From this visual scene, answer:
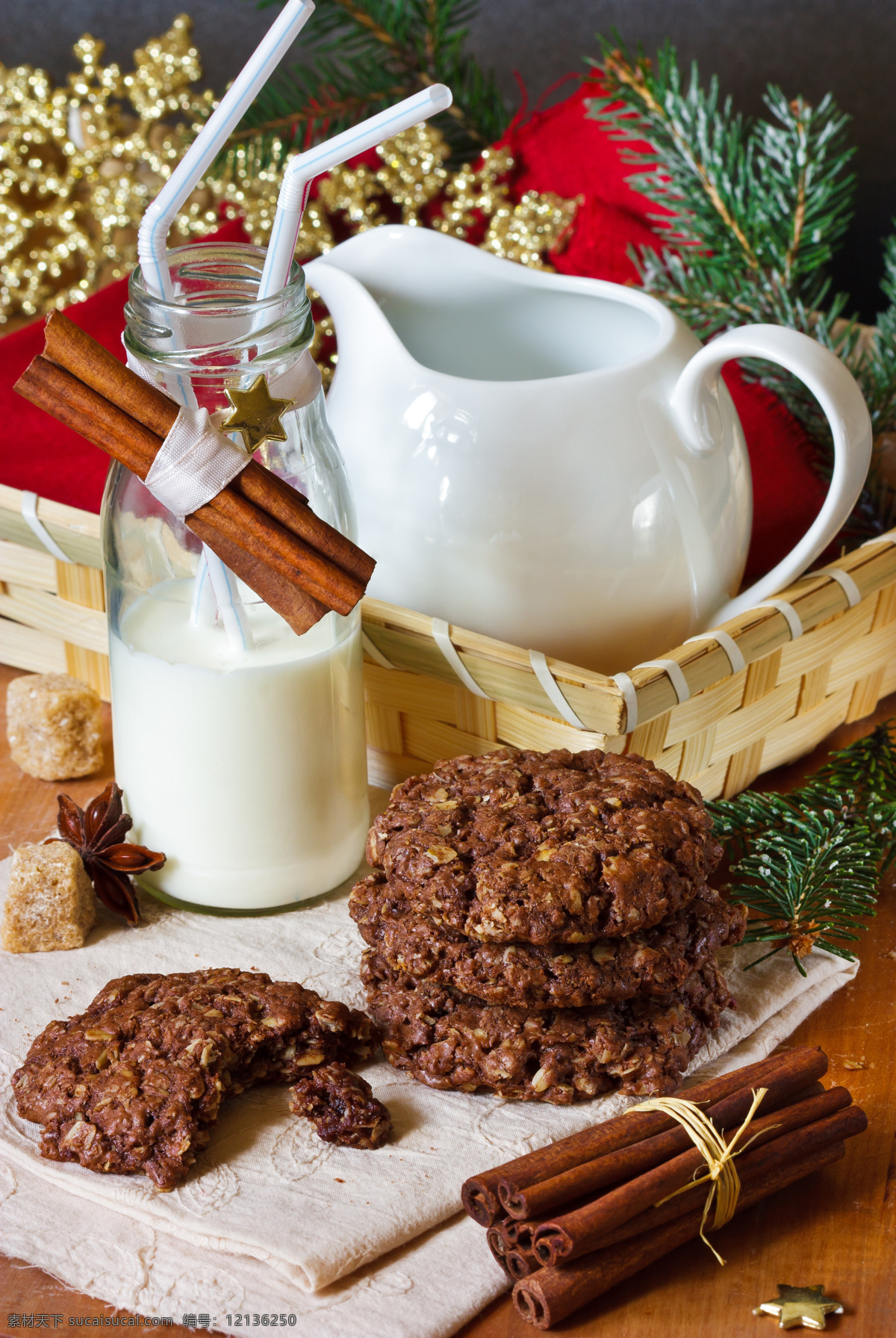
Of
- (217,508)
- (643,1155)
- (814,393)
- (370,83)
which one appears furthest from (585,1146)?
(370,83)

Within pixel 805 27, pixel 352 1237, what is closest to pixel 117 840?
pixel 352 1237

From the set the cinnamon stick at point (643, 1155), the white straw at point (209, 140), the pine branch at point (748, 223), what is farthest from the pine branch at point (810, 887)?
the white straw at point (209, 140)

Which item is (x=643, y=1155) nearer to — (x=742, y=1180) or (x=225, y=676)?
(x=742, y=1180)

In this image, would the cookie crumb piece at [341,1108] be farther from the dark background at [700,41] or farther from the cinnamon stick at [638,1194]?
→ the dark background at [700,41]

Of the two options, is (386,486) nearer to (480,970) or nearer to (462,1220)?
(480,970)

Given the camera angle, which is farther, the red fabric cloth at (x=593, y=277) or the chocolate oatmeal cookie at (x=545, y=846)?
the red fabric cloth at (x=593, y=277)

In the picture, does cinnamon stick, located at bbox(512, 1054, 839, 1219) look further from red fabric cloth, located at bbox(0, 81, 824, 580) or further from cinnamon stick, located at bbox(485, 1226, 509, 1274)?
red fabric cloth, located at bbox(0, 81, 824, 580)

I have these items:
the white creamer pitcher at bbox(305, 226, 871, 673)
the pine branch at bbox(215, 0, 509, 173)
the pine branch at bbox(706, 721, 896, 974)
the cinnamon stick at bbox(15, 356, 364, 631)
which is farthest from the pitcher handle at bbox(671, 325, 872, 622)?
the pine branch at bbox(215, 0, 509, 173)
